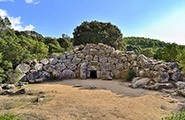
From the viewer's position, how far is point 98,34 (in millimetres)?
28234

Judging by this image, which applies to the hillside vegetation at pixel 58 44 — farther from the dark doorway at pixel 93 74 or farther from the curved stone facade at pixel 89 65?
the dark doorway at pixel 93 74

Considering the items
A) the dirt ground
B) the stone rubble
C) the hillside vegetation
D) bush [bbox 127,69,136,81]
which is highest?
the hillside vegetation

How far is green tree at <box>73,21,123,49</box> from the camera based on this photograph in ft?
90.9

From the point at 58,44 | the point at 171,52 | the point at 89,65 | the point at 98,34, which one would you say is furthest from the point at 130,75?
the point at 98,34

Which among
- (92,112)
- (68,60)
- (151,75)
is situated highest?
(68,60)

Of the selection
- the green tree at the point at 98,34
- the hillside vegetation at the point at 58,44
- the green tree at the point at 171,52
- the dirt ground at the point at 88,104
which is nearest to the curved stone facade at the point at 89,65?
the hillside vegetation at the point at 58,44

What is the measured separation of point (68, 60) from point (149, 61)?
506 centimetres

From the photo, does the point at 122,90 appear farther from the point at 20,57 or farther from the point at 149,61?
the point at 20,57

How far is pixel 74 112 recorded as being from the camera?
859 cm

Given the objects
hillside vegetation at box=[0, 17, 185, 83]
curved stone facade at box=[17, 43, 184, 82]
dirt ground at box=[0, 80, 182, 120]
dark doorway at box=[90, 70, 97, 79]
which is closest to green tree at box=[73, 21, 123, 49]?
hillside vegetation at box=[0, 17, 185, 83]

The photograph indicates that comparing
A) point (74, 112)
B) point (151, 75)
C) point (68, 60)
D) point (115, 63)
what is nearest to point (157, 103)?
point (74, 112)

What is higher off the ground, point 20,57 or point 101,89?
point 20,57

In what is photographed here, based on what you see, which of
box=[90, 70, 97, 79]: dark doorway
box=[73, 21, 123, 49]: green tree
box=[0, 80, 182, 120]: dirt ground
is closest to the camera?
box=[0, 80, 182, 120]: dirt ground

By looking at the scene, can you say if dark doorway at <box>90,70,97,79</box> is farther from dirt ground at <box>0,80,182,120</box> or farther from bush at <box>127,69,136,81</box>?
dirt ground at <box>0,80,182,120</box>
